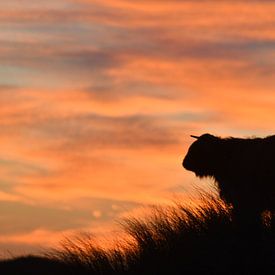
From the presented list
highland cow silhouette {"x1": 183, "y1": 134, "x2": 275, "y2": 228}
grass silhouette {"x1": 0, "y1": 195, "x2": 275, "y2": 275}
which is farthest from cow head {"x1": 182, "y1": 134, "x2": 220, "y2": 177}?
grass silhouette {"x1": 0, "y1": 195, "x2": 275, "y2": 275}

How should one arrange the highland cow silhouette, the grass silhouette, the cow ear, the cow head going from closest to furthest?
the grass silhouette → the highland cow silhouette → the cow head → the cow ear

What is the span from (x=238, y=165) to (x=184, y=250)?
4.94m

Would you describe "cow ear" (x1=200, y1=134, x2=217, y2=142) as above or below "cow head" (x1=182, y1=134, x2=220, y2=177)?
above

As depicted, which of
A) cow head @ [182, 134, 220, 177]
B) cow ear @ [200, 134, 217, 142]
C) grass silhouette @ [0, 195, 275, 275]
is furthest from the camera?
cow ear @ [200, 134, 217, 142]

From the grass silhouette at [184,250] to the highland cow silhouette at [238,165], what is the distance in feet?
6.05

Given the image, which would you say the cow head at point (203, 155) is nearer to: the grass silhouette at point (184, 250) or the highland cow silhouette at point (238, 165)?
the highland cow silhouette at point (238, 165)

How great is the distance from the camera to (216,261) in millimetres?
8547

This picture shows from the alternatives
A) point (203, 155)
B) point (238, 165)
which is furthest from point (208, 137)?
point (238, 165)

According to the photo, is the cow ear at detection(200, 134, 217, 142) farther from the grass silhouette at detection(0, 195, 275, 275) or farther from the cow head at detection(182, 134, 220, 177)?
the grass silhouette at detection(0, 195, 275, 275)

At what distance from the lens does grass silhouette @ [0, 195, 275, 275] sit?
8.46m

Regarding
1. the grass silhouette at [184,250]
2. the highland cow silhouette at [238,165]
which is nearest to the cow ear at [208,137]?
the highland cow silhouette at [238,165]

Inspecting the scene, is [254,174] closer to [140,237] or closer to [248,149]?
[248,149]

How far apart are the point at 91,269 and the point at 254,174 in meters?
4.11

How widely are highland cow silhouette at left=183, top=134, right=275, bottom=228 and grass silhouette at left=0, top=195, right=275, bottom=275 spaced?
6.05 feet
